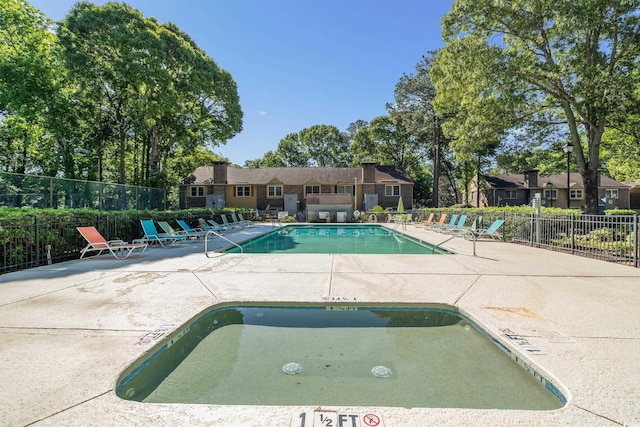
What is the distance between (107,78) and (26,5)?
948 centimetres

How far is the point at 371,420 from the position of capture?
2.15 metres

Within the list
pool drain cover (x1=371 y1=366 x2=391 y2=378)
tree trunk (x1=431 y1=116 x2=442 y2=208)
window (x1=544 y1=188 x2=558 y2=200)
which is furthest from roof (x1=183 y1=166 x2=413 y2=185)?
pool drain cover (x1=371 y1=366 x2=391 y2=378)

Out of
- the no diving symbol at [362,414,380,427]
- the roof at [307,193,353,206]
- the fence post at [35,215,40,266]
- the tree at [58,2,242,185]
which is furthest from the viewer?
the roof at [307,193,353,206]

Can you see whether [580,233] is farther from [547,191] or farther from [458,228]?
[547,191]

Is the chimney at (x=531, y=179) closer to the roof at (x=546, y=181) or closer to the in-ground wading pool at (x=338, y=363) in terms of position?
the roof at (x=546, y=181)

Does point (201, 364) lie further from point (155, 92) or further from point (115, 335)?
point (155, 92)

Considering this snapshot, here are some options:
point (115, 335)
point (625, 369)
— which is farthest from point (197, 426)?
point (625, 369)

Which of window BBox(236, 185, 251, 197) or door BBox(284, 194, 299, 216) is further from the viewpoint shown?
window BBox(236, 185, 251, 197)

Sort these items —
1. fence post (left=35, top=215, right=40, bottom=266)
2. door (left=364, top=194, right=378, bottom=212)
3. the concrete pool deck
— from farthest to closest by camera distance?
door (left=364, top=194, right=378, bottom=212)
fence post (left=35, top=215, right=40, bottom=266)
the concrete pool deck

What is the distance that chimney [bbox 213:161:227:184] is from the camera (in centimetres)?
3409

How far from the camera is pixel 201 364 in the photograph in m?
3.42

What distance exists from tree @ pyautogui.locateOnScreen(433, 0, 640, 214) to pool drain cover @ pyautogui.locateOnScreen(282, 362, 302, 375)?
15312mm

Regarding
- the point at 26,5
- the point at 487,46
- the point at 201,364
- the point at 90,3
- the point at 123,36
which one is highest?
the point at 26,5

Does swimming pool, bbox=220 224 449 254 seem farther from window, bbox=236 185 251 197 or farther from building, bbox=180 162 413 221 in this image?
window, bbox=236 185 251 197
